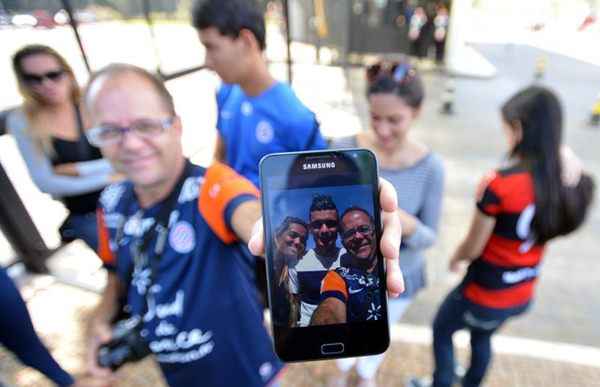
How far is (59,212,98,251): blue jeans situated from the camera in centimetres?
256

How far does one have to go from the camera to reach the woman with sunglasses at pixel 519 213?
1605 mm

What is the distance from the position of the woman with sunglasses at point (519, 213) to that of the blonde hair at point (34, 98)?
239 centimetres

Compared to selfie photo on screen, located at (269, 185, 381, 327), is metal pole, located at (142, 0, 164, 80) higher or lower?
higher

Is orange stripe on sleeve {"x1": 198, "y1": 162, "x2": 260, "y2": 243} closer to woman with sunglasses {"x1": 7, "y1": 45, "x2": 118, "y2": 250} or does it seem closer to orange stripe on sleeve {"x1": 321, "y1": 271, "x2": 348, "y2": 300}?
orange stripe on sleeve {"x1": 321, "y1": 271, "x2": 348, "y2": 300}

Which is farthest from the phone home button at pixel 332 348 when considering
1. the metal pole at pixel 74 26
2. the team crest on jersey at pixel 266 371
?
the metal pole at pixel 74 26

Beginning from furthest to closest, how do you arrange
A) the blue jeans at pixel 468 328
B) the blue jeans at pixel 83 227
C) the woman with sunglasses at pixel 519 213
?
the blue jeans at pixel 83 227 → the blue jeans at pixel 468 328 → the woman with sunglasses at pixel 519 213

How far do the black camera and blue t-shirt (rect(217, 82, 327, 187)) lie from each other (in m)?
0.81

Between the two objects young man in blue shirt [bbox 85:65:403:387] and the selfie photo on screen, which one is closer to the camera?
the selfie photo on screen

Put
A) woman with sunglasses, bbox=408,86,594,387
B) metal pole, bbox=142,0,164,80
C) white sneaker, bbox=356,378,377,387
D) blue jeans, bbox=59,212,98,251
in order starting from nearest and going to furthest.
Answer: woman with sunglasses, bbox=408,86,594,387
white sneaker, bbox=356,378,377,387
blue jeans, bbox=59,212,98,251
metal pole, bbox=142,0,164,80

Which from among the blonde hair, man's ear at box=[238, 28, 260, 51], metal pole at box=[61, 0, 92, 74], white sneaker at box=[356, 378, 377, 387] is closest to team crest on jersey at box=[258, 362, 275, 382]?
white sneaker at box=[356, 378, 377, 387]

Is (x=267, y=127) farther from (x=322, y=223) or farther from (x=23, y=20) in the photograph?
(x=23, y=20)

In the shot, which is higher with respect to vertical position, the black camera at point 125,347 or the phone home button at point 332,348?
the phone home button at point 332,348

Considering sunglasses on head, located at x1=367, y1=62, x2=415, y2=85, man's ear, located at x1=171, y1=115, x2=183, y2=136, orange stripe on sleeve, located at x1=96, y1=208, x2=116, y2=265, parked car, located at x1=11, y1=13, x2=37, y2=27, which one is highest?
parked car, located at x1=11, y1=13, x2=37, y2=27

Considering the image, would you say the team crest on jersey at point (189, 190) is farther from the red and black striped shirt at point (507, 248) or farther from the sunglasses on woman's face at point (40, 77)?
the sunglasses on woman's face at point (40, 77)
